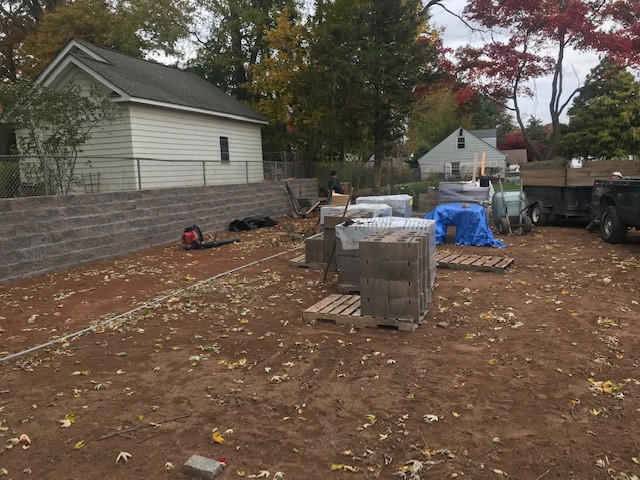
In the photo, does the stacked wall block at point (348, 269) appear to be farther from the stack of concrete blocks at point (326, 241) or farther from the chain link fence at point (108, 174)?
the chain link fence at point (108, 174)

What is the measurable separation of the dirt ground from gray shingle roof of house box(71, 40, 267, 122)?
940cm

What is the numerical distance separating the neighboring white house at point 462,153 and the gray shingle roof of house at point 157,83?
31012mm

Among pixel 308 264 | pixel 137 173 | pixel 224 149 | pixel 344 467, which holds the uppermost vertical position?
pixel 224 149

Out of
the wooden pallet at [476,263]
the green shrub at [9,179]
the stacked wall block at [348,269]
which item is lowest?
the wooden pallet at [476,263]

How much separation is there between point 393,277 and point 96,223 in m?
7.34

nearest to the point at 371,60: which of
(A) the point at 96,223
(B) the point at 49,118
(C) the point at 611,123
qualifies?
(B) the point at 49,118

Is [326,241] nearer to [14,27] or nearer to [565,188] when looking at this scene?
[565,188]

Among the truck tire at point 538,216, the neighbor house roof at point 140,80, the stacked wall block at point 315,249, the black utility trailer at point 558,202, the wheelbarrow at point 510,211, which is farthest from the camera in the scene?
the neighbor house roof at point 140,80

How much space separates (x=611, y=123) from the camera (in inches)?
1185

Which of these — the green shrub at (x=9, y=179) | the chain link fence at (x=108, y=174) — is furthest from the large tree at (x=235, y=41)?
the green shrub at (x=9, y=179)

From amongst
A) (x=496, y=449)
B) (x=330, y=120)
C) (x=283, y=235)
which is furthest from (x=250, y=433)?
(x=330, y=120)

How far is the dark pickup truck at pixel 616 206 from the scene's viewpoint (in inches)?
387

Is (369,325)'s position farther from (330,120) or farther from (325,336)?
(330,120)

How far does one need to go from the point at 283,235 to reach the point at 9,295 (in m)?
7.12
